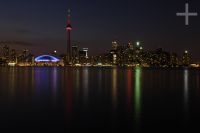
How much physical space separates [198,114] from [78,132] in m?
8.45

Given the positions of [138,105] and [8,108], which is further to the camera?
[138,105]

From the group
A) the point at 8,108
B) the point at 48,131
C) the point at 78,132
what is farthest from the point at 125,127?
the point at 8,108

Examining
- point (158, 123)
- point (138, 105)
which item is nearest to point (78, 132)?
point (158, 123)

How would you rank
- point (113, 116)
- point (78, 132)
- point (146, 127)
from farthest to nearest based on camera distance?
point (113, 116)
point (146, 127)
point (78, 132)

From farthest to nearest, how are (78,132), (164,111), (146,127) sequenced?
(164,111) → (146,127) → (78,132)

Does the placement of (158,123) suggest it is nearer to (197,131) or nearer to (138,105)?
A: (197,131)

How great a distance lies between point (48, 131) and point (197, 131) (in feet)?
21.3

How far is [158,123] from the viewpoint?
56.9 feet

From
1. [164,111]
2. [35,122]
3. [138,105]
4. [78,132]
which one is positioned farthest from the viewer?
[138,105]

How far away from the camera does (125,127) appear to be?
16.4m

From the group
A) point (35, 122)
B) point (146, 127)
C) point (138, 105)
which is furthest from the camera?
point (138, 105)

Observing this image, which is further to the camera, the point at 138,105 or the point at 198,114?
the point at 138,105

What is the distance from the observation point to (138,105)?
24.9 m

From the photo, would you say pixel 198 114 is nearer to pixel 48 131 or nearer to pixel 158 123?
pixel 158 123
